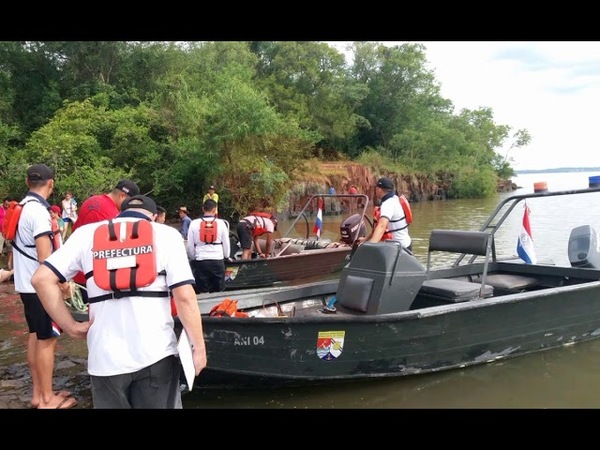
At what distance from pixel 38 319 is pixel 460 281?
13.5 ft

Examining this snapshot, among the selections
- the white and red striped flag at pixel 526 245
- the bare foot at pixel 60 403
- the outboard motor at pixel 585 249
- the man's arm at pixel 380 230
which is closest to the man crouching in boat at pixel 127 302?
the bare foot at pixel 60 403

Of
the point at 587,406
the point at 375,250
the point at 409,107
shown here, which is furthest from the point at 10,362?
the point at 409,107

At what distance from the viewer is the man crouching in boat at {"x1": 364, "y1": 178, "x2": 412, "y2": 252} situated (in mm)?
6379

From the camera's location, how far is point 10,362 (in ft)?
18.8

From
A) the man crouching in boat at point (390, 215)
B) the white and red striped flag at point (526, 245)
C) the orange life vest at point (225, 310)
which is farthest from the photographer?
the white and red striped flag at point (526, 245)

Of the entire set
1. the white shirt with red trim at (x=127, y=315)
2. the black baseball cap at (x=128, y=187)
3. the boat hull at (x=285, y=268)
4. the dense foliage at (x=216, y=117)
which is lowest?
the boat hull at (x=285, y=268)

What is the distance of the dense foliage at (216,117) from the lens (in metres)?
19.4

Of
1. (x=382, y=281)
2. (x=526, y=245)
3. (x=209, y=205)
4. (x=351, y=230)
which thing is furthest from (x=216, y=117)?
(x=382, y=281)

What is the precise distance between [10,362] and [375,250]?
3.94 metres

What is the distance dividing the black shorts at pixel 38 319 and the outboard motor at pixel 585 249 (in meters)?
6.04

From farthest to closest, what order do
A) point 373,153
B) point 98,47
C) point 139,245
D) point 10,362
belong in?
point 373,153, point 98,47, point 10,362, point 139,245

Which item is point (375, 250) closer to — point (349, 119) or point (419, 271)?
point (419, 271)

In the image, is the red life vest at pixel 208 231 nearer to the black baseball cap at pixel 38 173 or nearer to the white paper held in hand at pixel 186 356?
the black baseball cap at pixel 38 173

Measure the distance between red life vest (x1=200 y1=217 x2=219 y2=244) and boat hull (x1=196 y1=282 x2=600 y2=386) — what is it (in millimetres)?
2453
